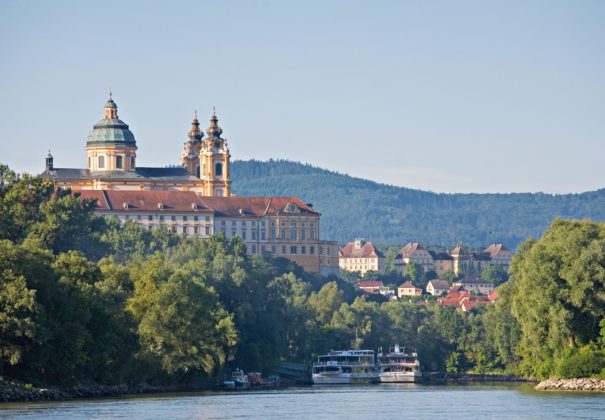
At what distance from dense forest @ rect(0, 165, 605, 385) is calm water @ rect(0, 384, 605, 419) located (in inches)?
131

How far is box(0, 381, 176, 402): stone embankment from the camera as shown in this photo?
9100 cm

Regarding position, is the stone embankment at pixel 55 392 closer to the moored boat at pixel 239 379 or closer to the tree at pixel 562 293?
the tree at pixel 562 293

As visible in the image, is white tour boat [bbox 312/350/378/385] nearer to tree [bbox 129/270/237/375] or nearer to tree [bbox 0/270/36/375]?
tree [bbox 129/270/237/375]

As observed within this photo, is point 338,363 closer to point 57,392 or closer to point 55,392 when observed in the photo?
point 57,392

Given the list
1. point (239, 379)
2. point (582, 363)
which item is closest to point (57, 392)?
point (582, 363)

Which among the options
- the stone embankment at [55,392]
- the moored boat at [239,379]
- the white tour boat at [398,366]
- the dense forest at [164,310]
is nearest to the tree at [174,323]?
the dense forest at [164,310]

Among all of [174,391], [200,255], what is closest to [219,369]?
[174,391]

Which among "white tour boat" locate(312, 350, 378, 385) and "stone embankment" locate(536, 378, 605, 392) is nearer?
"stone embankment" locate(536, 378, 605, 392)

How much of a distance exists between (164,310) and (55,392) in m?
16.2

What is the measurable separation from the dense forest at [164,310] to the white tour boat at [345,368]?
3743 millimetres

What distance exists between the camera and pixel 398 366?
540 ft

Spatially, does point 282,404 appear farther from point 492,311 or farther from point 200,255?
point 200,255

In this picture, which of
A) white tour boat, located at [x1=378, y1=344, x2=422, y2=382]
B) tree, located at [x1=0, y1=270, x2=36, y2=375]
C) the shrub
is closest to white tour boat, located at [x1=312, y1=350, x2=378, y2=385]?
white tour boat, located at [x1=378, y1=344, x2=422, y2=382]

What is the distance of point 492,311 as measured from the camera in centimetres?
16625
